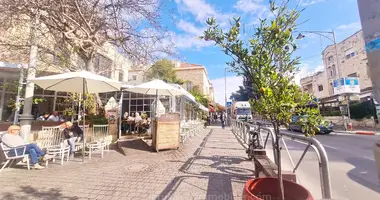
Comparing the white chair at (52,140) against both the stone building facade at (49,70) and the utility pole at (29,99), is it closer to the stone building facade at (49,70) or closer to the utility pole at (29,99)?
the utility pole at (29,99)

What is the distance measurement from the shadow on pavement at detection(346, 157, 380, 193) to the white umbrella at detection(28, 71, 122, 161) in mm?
7319

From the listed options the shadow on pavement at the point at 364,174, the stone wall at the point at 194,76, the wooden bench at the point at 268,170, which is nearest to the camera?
the wooden bench at the point at 268,170

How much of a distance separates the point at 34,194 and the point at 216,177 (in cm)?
361

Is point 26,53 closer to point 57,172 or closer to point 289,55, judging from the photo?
point 57,172

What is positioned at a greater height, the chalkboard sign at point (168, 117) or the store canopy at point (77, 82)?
the store canopy at point (77, 82)

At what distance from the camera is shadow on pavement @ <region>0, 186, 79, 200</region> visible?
10.9 feet

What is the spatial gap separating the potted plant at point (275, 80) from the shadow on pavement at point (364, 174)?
3.65m

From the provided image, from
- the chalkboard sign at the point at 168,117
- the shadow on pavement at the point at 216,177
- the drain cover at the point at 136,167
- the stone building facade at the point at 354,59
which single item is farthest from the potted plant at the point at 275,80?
the stone building facade at the point at 354,59

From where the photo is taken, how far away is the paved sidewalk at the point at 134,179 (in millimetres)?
3461

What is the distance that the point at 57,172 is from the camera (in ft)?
15.5

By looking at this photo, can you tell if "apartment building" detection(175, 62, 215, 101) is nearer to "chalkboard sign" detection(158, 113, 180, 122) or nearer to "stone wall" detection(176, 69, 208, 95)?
"stone wall" detection(176, 69, 208, 95)

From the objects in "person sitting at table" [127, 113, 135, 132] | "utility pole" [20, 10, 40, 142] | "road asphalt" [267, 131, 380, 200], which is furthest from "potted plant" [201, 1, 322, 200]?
"person sitting at table" [127, 113, 135, 132]

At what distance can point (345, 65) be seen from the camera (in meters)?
25.4

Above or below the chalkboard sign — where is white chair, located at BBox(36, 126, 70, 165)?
below
